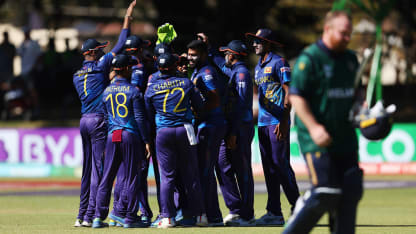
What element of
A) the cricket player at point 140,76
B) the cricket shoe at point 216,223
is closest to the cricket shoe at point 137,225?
the cricket player at point 140,76

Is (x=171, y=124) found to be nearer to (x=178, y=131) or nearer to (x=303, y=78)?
(x=178, y=131)

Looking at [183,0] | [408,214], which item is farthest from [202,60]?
[183,0]

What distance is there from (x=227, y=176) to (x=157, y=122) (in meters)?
1.39

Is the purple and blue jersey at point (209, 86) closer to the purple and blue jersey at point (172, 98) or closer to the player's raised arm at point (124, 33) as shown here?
the purple and blue jersey at point (172, 98)

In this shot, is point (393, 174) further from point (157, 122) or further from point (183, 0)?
point (157, 122)

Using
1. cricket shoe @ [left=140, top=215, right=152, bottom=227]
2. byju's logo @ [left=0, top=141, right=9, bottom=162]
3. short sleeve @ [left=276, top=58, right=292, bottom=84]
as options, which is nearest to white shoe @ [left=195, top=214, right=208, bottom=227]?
cricket shoe @ [left=140, top=215, right=152, bottom=227]

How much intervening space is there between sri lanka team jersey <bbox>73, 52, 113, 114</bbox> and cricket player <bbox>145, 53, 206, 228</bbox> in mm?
766

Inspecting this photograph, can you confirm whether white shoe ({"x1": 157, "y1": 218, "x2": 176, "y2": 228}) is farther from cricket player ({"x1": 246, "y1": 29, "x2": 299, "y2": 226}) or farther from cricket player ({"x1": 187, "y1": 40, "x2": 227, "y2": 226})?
cricket player ({"x1": 246, "y1": 29, "x2": 299, "y2": 226})

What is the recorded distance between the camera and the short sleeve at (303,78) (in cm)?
766

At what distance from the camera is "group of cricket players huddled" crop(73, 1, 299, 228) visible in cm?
1129

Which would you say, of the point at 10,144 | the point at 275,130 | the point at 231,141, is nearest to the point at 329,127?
the point at 275,130

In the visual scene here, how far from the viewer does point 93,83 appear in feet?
38.6

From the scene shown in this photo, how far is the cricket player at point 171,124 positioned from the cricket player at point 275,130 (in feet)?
3.81

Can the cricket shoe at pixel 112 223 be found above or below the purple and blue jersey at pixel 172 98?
below
